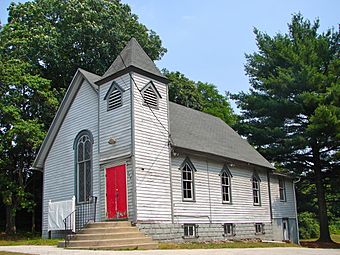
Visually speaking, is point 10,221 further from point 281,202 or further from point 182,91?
point 182,91

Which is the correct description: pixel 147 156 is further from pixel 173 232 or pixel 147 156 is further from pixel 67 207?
pixel 67 207

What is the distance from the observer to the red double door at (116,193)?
1597cm

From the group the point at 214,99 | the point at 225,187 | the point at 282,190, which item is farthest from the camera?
the point at 214,99

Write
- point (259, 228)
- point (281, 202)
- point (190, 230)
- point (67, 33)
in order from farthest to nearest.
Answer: point (67, 33), point (281, 202), point (259, 228), point (190, 230)

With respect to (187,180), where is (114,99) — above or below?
above

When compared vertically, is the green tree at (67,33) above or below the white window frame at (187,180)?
above

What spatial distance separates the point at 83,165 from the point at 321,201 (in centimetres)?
1750

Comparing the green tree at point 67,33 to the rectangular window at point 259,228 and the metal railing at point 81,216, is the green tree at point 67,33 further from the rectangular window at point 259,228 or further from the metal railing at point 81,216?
the rectangular window at point 259,228

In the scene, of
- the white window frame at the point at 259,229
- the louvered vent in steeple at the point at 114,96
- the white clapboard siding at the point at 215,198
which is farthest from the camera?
the white window frame at the point at 259,229

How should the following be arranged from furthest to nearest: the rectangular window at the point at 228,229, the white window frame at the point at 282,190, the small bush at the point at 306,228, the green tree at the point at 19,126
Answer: the small bush at the point at 306,228
the white window frame at the point at 282,190
the green tree at the point at 19,126
the rectangular window at the point at 228,229

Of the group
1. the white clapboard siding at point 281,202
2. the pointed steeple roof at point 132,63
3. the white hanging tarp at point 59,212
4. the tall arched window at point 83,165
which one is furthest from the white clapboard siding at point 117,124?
the white clapboard siding at point 281,202

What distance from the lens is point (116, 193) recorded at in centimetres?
1631

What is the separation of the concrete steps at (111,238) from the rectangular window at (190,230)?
3.19 m

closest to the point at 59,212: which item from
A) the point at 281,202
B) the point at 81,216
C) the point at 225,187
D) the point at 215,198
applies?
the point at 81,216
